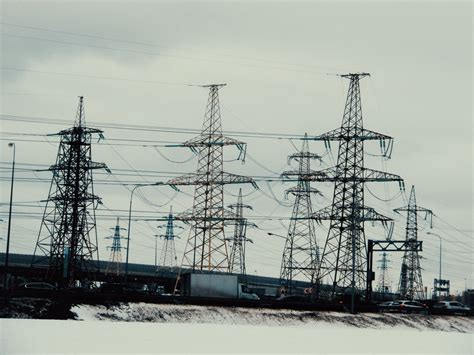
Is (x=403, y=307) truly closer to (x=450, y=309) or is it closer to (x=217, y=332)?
(x=450, y=309)

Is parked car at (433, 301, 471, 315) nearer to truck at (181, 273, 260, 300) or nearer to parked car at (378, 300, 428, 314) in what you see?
parked car at (378, 300, 428, 314)

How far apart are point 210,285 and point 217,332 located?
3372 cm

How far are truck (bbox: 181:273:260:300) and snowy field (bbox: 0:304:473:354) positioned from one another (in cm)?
1479

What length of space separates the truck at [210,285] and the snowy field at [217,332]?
1479 centimetres

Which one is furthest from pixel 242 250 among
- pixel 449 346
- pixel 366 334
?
pixel 449 346

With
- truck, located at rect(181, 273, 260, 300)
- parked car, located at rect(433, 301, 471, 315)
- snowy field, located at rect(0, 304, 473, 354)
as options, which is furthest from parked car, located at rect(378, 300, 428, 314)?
truck, located at rect(181, 273, 260, 300)

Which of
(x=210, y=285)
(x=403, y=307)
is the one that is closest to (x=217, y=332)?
(x=210, y=285)

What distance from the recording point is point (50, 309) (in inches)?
2886

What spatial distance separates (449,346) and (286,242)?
6553 cm

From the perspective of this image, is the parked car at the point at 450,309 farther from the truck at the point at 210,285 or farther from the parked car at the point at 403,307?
the truck at the point at 210,285

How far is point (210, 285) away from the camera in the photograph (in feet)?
333

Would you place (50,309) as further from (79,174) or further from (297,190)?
(297,190)

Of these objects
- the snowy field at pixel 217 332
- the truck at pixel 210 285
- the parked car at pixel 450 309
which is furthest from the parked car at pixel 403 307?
the truck at pixel 210 285

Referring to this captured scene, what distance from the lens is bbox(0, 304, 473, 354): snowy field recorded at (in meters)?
52.0
